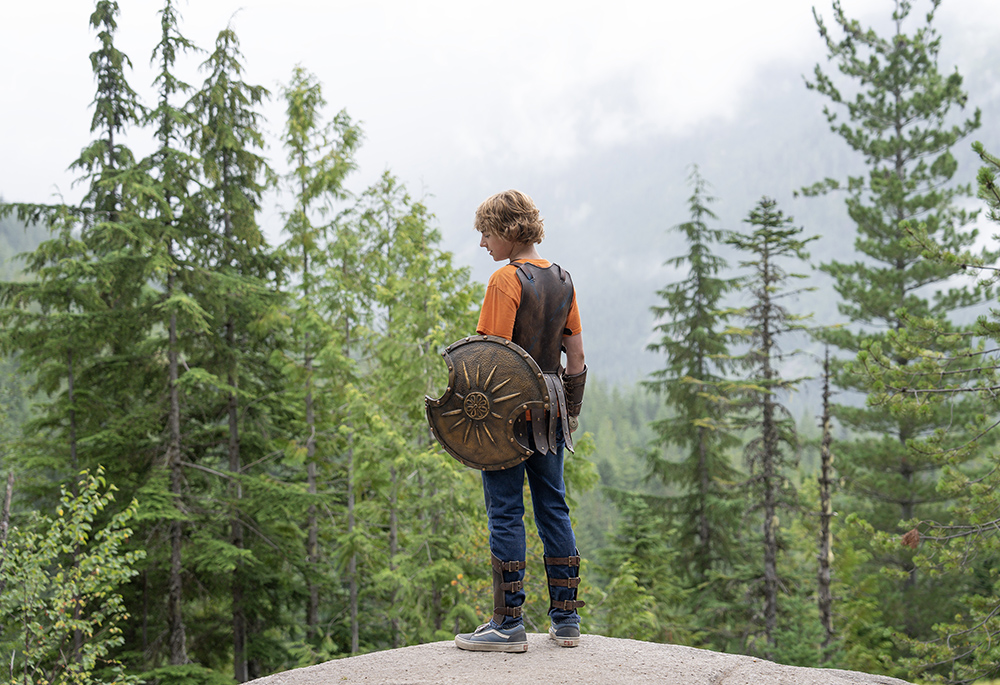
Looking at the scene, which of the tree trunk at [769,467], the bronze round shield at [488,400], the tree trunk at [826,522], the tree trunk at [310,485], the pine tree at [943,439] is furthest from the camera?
the tree trunk at [769,467]

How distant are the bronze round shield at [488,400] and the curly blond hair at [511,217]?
603 mm

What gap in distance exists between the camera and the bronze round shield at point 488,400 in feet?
12.6

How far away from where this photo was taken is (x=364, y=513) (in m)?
13.0

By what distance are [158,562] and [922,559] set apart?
14.0 m

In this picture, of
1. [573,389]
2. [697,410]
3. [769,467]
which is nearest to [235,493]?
[769,467]

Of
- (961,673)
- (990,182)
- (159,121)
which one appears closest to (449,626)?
(961,673)

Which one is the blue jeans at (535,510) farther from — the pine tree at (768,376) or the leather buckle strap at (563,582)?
the pine tree at (768,376)

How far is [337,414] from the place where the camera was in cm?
1541

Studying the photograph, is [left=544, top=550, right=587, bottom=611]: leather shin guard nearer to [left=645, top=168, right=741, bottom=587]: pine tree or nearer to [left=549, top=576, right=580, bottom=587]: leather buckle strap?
[left=549, top=576, right=580, bottom=587]: leather buckle strap

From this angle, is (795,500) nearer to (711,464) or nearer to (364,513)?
(711,464)

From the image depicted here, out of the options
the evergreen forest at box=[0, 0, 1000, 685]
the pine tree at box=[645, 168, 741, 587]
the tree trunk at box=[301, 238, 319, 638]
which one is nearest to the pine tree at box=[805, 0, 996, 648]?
the evergreen forest at box=[0, 0, 1000, 685]

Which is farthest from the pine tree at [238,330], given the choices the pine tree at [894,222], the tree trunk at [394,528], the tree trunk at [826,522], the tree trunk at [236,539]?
the pine tree at [894,222]

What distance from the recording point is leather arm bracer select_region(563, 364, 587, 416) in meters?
4.21

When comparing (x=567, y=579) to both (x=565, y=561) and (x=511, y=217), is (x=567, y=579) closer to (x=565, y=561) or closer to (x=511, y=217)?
(x=565, y=561)
